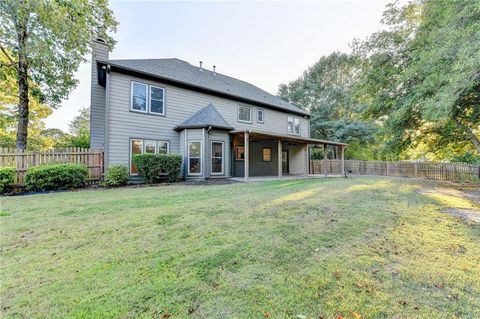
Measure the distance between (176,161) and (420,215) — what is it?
919 centimetres

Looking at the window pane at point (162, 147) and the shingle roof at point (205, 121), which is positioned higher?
the shingle roof at point (205, 121)

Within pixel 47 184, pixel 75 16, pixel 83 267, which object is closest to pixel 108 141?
pixel 47 184

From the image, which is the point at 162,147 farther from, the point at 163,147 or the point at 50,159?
the point at 50,159

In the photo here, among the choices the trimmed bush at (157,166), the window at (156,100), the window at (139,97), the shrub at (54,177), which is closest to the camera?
the shrub at (54,177)

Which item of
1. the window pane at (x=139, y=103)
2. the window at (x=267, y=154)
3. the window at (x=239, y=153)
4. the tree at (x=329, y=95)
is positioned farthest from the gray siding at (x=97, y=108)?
the tree at (x=329, y=95)

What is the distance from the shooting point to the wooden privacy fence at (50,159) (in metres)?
8.34

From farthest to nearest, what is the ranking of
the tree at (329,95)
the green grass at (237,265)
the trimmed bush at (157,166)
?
the tree at (329,95)
the trimmed bush at (157,166)
the green grass at (237,265)

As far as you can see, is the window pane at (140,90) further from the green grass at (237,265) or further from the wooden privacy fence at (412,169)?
the wooden privacy fence at (412,169)

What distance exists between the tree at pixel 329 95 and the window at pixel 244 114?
13891mm

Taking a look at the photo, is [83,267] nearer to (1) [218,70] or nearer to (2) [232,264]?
(2) [232,264]

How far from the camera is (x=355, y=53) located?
14.2 metres

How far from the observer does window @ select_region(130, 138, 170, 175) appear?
10.9m

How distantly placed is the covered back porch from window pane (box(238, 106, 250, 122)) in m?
1.45

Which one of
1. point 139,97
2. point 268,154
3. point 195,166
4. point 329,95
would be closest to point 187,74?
point 139,97
